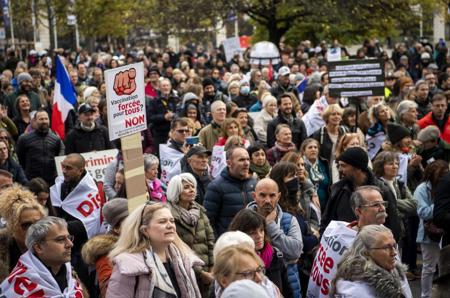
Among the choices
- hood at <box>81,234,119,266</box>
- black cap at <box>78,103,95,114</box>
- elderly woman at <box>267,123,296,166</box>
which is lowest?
hood at <box>81,234,119,266</box>

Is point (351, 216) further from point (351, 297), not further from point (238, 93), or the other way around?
point (238, 93)

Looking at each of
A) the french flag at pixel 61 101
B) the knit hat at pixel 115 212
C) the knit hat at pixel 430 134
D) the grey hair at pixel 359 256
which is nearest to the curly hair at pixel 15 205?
the knit hat at pixel 115 212

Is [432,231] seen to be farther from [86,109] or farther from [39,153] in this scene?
[39,153]

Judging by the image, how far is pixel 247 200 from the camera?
898cm

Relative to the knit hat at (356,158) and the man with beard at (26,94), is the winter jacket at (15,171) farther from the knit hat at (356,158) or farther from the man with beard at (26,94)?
the man with beard at (26,94)

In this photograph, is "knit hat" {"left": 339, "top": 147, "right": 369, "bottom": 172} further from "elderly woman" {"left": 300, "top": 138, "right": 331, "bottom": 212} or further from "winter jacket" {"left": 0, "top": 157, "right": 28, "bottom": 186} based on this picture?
"winter jacket" {"left": 0, "top": 157, "right": 28, "bottom": 186}

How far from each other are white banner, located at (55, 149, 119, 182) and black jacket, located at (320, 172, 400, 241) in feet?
13.0

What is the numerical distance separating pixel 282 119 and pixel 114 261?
7.54 metres

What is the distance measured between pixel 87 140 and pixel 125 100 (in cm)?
439

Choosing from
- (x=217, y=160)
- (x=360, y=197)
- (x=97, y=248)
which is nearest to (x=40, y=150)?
(x=217, y=160)

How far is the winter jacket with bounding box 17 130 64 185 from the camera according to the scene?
12633 millimetres

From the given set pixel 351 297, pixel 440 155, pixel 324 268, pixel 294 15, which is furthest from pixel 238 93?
pixel 294 15

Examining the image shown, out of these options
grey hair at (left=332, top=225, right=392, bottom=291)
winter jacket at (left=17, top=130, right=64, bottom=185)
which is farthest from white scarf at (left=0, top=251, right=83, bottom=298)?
winter jacket at (left=17, top=130, right=64, bottom=185)

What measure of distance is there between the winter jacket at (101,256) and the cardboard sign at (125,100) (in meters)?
1.45
